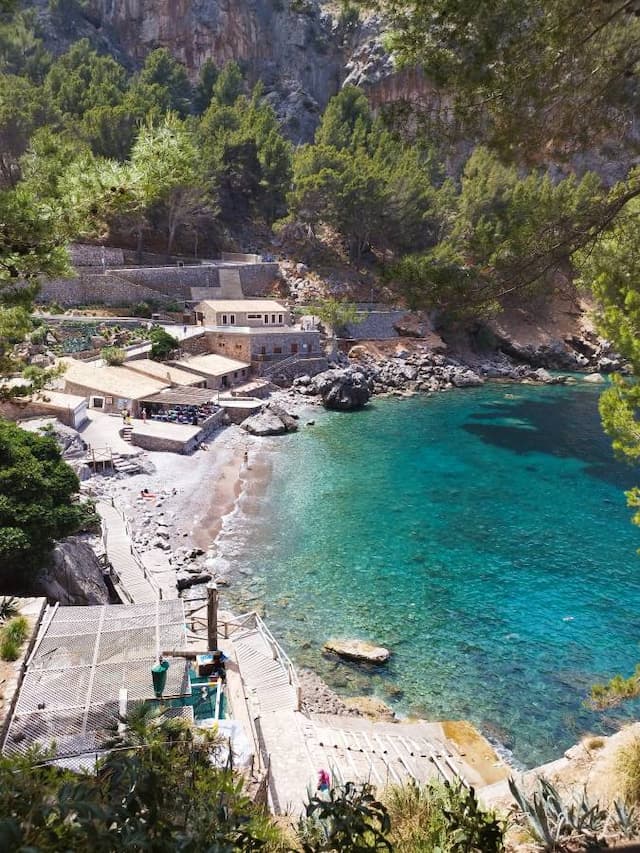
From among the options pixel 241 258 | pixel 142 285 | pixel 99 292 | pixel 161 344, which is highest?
pixel 241 258

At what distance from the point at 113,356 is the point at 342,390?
1607 centimetres

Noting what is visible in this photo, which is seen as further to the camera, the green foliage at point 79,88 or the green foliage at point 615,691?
the green foliage at point 79,88

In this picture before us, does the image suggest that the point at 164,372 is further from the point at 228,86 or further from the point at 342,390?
the point at 228,86

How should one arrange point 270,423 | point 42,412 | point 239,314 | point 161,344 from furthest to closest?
point 239,314
point 161,344
point 270,423
point 42,412

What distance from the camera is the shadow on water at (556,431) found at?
34.1 meters

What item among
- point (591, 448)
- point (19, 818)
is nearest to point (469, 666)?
point (19, 818)

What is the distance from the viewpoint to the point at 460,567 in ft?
75.6

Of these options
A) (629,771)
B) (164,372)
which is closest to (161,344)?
(164,372)

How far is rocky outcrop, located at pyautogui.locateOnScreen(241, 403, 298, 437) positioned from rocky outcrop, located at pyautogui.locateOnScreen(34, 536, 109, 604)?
1870 centimetres

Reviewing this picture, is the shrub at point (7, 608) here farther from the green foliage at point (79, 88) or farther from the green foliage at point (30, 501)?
the green foliage at point (79, 88)

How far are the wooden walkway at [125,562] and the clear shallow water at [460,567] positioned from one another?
3681 mm

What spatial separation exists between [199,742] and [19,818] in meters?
5.23

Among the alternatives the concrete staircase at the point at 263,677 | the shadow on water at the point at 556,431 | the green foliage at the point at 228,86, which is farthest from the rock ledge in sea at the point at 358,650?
the green foliage at the point at 228,86

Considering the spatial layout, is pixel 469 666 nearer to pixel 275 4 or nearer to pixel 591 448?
pixel 591 448
